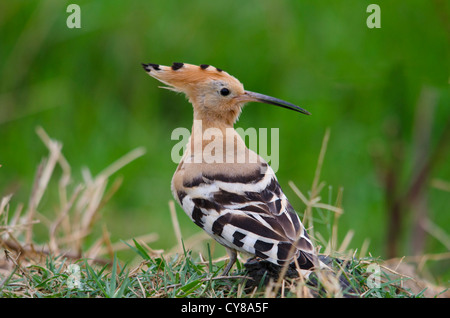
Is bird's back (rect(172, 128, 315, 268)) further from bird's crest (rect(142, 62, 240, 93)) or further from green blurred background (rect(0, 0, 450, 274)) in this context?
green blurred background (rect(0, 0, 450, 274))

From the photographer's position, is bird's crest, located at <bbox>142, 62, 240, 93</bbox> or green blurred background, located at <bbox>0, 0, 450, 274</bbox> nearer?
bird's crest, located at <bbox>142, 62, 240, 93</bbox>

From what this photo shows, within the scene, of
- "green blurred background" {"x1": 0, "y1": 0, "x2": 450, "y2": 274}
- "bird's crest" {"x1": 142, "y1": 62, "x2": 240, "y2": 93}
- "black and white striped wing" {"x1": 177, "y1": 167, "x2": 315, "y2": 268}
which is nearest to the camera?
"black and white striped wing" {"x1": 177, "y1": 167, "x2": 315, "y2": 268}

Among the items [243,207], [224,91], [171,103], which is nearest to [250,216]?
[243,207]

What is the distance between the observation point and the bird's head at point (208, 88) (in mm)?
2854

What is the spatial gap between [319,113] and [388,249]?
1005 mm

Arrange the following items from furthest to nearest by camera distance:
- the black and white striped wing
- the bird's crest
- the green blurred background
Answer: the green blurred background → the bird's crest → the black and white striped wing

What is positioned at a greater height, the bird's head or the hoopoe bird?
the bird's head

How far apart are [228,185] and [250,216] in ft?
0.62

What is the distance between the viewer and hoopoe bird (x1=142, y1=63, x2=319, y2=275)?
2.19m

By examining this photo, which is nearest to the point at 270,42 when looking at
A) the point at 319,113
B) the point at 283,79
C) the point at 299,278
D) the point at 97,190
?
the point at 283,79

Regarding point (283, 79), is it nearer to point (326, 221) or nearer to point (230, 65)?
point (230, 65)

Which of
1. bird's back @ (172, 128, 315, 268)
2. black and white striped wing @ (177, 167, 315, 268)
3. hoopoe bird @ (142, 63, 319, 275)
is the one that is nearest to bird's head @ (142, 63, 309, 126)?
hoopoe bird @ (142, 63, 319, 275)

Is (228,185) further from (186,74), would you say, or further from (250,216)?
(186,74)

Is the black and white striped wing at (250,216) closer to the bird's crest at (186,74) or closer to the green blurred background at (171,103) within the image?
the bird's crest at (186,74)
